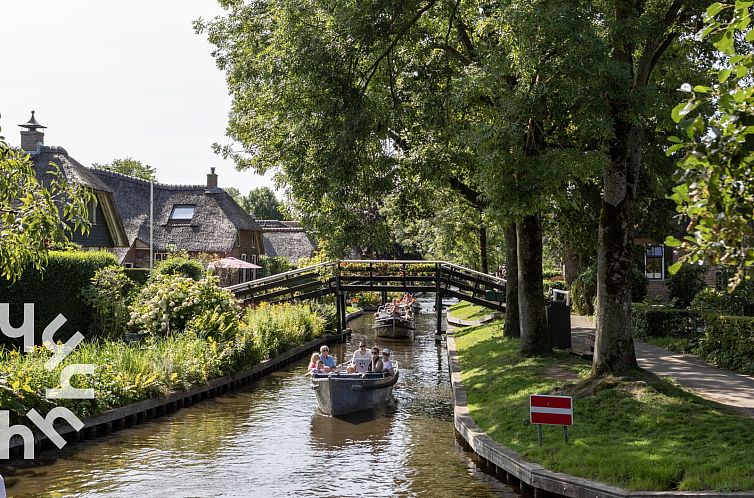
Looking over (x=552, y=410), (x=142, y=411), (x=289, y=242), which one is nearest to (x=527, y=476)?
(x=552, y=410)

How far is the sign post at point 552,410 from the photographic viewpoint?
1235cm

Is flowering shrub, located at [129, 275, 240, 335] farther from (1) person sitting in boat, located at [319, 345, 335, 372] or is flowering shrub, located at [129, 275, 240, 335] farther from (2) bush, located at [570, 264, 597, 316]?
(2) bush, located at [570, 264, 597, 316]

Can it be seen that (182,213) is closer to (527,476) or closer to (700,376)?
(700,376)

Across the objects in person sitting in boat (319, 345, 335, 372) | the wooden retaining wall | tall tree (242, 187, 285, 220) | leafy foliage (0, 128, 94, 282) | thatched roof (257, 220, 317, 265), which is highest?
tall tree (242, 187, 285, 220)

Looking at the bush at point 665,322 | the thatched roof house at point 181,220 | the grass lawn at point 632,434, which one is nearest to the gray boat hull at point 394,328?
the bush at point 665,322

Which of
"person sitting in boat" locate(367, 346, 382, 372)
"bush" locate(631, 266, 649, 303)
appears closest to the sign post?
"person sitting in boat" locate(367, 346, 382, 372)

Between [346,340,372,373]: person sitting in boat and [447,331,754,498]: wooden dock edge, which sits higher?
[346,340,372,373]: person sitting in boat

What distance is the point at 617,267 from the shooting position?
1543cm

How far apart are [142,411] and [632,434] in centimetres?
1074

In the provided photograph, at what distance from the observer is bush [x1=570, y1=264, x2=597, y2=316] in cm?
3272

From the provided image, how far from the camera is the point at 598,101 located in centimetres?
1420

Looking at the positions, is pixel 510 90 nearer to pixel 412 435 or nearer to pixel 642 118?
pixel 642 118

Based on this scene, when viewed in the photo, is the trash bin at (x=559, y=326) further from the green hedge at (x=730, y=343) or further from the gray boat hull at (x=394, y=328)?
the gray boat hull at (x=394, y=328)

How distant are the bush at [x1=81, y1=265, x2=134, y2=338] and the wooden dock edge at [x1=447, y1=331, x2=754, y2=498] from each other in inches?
531
